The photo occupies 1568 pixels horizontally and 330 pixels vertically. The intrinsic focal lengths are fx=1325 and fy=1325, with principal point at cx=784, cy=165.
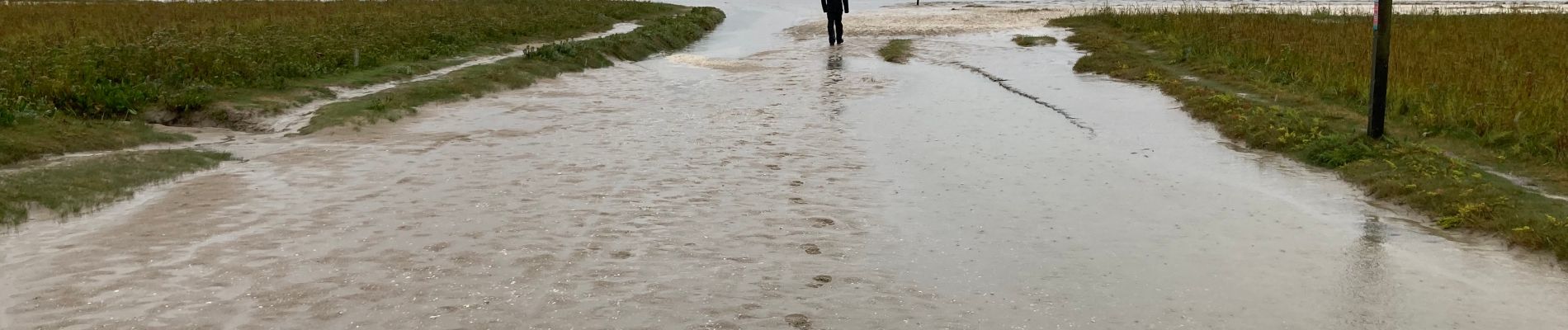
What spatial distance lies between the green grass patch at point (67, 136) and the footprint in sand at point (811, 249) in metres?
6.69

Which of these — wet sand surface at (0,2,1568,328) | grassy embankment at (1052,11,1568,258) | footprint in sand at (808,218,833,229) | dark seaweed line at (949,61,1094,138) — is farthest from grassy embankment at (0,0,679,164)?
grassy embankment at (1052,11,1568,258)

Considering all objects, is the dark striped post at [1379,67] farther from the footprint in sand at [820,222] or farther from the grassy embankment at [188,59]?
the grassy embankment at [188,59]

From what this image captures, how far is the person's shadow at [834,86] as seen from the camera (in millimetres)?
16578

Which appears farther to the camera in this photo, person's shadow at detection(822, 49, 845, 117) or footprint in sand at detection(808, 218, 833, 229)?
person's shadow at detection(822, 49, 845, 117)

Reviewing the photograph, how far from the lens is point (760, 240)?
848 cm

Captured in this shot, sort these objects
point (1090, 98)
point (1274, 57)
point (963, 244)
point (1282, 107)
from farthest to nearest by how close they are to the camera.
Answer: point (1274, 57), point (1090, 98), point (1282, 107), point (963, 244)

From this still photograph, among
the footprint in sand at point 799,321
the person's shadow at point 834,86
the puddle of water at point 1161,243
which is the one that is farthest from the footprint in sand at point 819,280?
the person's shadow at point 834,86

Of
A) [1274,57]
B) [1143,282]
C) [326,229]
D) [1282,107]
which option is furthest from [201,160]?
A: [1274,57]

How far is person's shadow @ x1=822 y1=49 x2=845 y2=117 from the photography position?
16.6 m

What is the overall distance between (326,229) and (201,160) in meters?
3.32

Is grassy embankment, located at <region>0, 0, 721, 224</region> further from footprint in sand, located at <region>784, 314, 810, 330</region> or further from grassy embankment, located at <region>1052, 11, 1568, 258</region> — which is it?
grassy embankment, located at <region>1052, 11, 1568, 258</region>

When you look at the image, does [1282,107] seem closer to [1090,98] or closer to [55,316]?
[1090,98]

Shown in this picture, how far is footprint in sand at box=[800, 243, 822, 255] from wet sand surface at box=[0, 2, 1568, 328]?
0.07ft

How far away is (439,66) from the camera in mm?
20391
